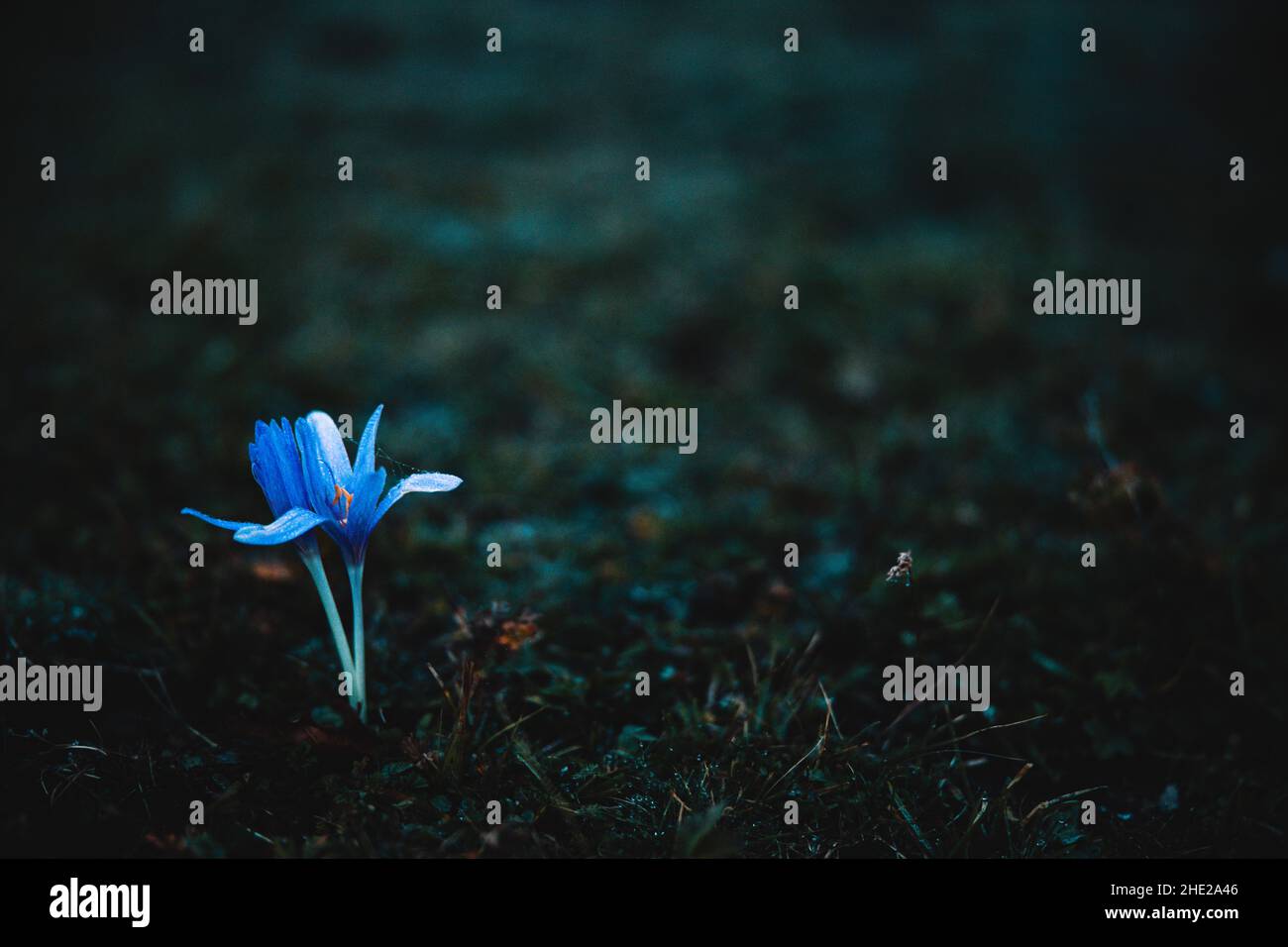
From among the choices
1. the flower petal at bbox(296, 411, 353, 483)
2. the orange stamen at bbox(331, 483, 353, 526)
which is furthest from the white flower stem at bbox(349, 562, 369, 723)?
the flower petal at bbox(296, 411, 353, 483)

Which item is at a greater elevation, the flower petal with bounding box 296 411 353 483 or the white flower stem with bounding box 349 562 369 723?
the flower petal with bounding box 296 411 353 483

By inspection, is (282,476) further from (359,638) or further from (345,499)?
(359,638)

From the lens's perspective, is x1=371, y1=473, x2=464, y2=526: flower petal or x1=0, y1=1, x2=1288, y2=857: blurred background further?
x1=0, y1=1, x2=1288, y2=857: blurred background

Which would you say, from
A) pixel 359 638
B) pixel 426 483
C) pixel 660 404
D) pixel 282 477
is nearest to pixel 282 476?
pixel 282 477

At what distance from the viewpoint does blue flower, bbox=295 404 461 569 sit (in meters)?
2.08

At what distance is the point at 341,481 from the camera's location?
210 cm

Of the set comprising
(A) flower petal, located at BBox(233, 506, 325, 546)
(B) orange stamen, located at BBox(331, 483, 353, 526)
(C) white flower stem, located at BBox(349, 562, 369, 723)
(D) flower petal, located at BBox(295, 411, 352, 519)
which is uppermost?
(D) flower petal, located at BBox(295, 411, 352, 519)

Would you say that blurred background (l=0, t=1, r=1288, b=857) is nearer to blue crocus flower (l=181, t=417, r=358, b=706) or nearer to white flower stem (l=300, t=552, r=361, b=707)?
white flower stem (l=300, t=552, r=361, b=707)

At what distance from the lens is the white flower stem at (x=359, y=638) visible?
2189 millimetres

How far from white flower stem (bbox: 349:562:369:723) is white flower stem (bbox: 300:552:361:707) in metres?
0.01

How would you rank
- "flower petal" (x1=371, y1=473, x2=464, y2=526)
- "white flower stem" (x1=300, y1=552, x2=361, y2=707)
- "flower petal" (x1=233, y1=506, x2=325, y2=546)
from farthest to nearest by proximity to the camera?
"white flower stem" (x1=300, y1=552, x2=361, y2=707), "flower petal" (x1=371, y1=473, x2=464, y2=526), "flower petal" (x1=233, y1=506, x2=325, y2=546)
